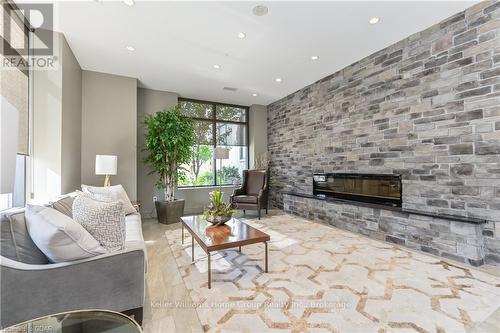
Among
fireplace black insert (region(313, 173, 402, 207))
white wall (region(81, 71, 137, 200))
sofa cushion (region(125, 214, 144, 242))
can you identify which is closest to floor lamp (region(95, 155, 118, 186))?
white wall (region(81, 71, 137, 200))

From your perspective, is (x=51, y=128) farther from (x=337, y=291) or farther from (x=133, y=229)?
(x=337, y=291)

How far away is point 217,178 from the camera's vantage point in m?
6.12

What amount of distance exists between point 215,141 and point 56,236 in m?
4.87

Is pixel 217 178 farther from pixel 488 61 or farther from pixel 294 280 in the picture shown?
pixel 488 61

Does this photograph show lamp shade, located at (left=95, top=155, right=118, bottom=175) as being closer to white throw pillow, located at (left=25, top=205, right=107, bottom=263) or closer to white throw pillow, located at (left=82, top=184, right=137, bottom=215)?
white throw pillow, located at (left=82, top=184, right=137, bottom=215)

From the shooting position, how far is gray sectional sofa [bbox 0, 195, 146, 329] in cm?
127

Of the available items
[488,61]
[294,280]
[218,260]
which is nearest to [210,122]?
[218,260]

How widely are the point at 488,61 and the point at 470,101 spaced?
17.0 inches

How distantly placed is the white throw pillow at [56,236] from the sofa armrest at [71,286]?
52mm

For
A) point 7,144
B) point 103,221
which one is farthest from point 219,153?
point 7,144

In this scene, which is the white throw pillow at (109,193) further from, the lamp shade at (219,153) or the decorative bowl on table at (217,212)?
the lamp shade at (219,153)

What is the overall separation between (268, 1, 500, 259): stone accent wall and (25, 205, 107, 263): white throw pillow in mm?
3745

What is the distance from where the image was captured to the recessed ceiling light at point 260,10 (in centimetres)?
257

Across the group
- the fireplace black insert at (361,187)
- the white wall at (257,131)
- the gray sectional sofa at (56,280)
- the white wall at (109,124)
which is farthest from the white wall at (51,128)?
the fireplace black insert at (361,187)
